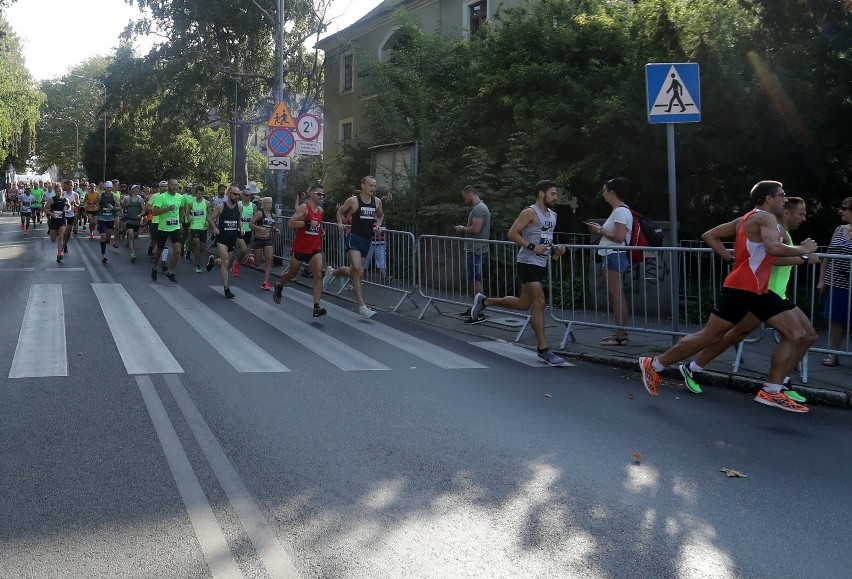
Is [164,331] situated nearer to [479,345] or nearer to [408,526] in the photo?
[479,345]

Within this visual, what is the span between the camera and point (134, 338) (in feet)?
31.6

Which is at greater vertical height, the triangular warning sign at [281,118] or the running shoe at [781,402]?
the triangular warning sign at [281,118]

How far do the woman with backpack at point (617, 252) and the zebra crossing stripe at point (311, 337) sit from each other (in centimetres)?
274

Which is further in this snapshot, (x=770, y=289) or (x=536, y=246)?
(x=536, y=246)

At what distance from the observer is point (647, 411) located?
22.7ft

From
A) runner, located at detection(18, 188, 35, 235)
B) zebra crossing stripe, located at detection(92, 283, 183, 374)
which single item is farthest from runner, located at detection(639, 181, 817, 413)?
runner, located at detection(18, 188, 35, 235)

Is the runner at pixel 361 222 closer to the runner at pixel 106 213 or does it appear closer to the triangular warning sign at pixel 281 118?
the triangular warning sign at pixel 281 118

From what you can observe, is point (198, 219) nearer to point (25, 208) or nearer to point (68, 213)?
point (68, 213)

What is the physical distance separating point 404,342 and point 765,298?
4.27m

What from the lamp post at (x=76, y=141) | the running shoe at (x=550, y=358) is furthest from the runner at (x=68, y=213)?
the lamp post at (x=76, y=141)

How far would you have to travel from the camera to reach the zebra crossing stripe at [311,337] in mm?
8633

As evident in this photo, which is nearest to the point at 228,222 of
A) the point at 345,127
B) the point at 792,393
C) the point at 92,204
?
Answer: the point at 792,393

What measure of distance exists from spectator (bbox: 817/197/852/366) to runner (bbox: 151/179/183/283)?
11610 millimetres

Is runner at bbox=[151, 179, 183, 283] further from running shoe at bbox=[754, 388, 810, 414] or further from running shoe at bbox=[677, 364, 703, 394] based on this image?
running shoe at bbox=[754, 388, 810, 414]
